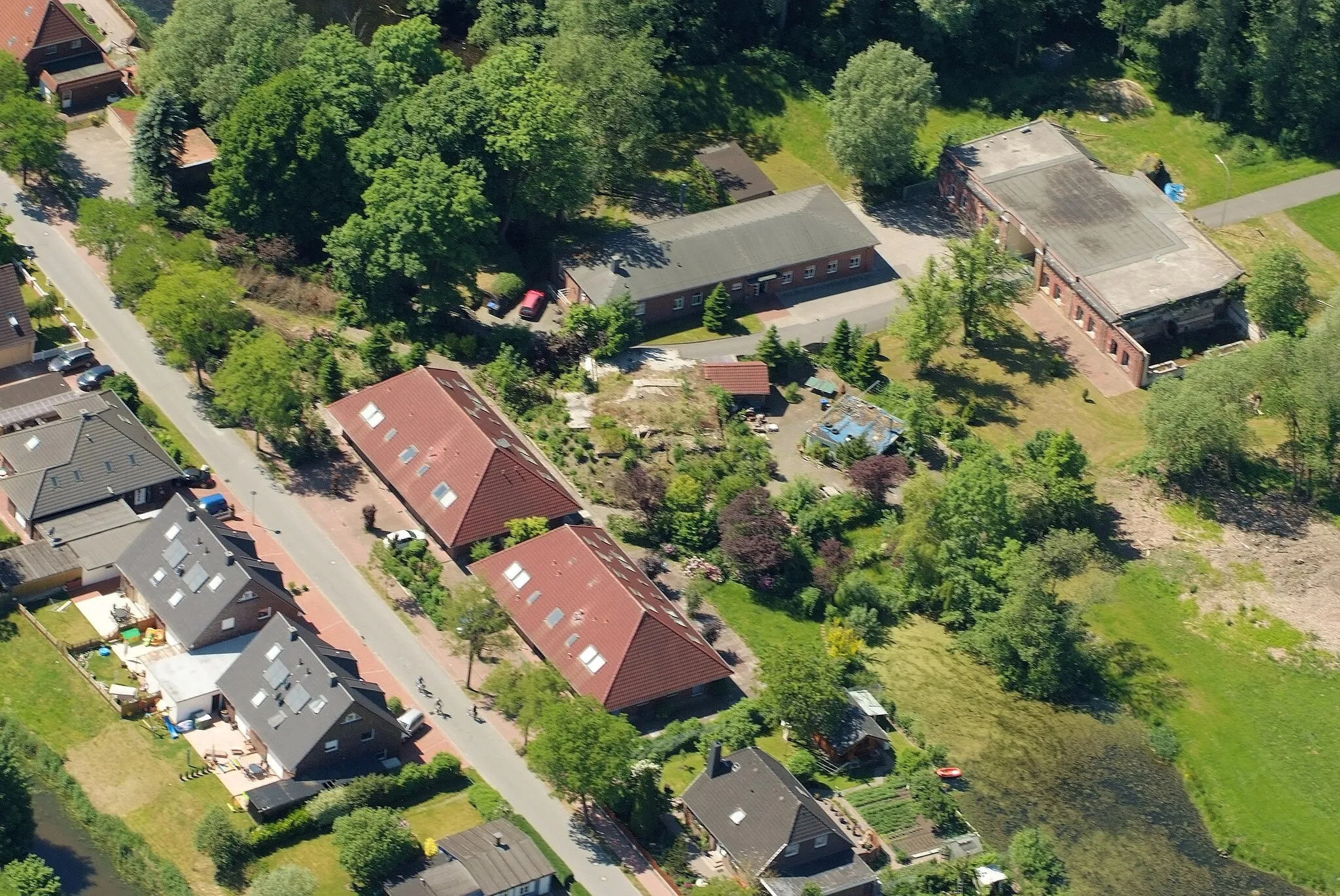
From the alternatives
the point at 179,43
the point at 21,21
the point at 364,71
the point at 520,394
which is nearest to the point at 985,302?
the point at 520,394

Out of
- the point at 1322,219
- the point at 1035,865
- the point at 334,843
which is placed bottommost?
the point at 1035,865

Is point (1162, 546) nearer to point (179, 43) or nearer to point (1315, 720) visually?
point (1315, 720)

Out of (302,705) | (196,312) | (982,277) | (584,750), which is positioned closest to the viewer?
(584,750)

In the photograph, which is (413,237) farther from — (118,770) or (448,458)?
(118,770)

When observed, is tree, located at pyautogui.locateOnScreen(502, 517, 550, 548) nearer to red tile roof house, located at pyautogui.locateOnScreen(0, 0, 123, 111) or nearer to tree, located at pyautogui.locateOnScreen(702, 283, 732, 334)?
tree, located at pyautogui.locateOnScreen(702, 283, 732, 334)

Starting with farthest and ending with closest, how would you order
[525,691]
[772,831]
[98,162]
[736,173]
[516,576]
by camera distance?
[736,173], [98,162], [516,576], [525,691], [772,831]

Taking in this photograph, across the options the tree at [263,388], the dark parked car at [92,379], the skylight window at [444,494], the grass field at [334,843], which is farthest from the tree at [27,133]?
the grass field at [334,843]

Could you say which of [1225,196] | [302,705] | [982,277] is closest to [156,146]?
[302,705]

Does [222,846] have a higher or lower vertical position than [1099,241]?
lower
